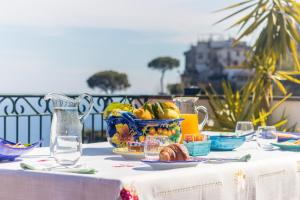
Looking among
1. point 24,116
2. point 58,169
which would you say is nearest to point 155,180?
point 58,169

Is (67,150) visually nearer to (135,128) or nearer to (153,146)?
(153,146)

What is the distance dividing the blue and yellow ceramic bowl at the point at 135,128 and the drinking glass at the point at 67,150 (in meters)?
0.36

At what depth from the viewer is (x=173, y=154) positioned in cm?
188

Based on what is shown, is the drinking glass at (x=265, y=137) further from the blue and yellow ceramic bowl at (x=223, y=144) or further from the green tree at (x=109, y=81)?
Result: the green tree at (x=109, y=81)

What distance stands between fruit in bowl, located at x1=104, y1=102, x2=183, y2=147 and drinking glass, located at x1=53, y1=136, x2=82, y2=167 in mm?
365

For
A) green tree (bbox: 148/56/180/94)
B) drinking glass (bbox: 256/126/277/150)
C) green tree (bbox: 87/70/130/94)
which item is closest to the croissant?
drinking glass (bbox: 256/126/277/150)

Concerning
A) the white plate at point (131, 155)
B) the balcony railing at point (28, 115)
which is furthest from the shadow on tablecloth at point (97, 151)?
the balcony railing at point (28, 115)

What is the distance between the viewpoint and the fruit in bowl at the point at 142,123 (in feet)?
7.14

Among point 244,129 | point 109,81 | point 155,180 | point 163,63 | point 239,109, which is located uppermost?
point 163,63

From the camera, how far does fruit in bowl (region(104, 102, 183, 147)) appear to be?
218 cm

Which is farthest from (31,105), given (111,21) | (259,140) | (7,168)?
(111,21)

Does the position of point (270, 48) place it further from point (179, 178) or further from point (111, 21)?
point (111, 21)

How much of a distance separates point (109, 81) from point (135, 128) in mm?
42218

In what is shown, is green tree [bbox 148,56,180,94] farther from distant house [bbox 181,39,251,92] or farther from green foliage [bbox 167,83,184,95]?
green foliage [bbox 167,83,184,95]
